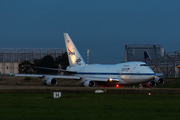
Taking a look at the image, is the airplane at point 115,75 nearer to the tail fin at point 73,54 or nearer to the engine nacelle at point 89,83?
the engine nacelle at point 89,83

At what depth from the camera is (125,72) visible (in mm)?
48656

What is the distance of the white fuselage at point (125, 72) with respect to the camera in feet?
154

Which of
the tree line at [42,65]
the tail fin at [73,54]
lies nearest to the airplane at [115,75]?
the tail fin at [73,54]

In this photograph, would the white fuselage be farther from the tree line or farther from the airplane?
the tree line

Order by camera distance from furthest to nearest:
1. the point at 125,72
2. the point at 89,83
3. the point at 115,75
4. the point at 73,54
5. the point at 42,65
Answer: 1. the point at 42,65
2. the point at 73,54
3. the point at 115,75
4. the point at 89,83
5. the point at 125,72

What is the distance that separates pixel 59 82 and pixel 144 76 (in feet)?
91.9

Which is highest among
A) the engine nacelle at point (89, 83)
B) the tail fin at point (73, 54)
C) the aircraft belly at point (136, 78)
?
the tail fin at point (73, 54)

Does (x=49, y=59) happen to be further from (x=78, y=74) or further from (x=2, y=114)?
(x=2, y=114)

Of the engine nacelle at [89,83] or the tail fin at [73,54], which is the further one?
the tail fin at [73,54]

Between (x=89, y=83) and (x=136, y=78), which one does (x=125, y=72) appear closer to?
(x=136, y=78)

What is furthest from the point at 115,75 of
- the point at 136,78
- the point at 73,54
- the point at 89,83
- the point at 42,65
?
the point at 42,65

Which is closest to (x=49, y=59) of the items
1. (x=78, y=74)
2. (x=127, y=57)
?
(x=127, y=57)

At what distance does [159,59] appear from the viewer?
86.9 metres

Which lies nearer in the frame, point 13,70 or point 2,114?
point 2,114
